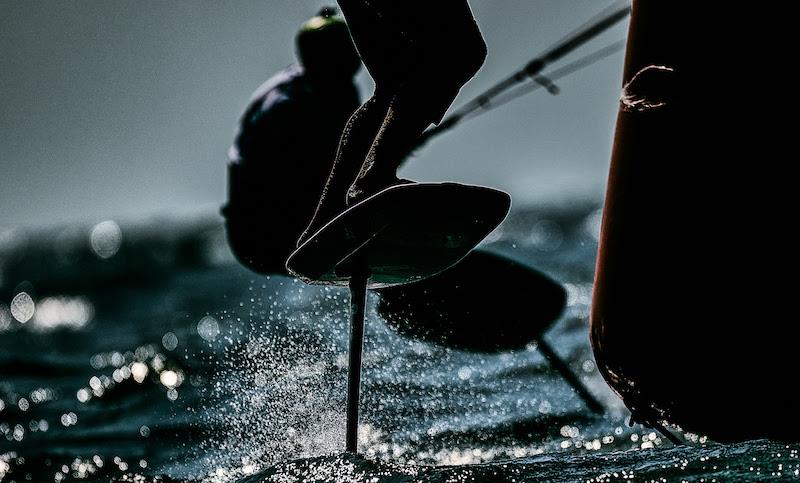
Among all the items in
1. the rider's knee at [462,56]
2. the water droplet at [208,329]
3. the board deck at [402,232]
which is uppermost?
the rider's knee at [462,56]

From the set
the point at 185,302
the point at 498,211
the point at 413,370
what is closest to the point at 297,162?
the point at 413,370

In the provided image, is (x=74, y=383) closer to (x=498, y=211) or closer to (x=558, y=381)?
(x=558, y=381)

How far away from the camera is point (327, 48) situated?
223 inches

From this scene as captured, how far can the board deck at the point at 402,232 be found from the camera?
3016 millimetres

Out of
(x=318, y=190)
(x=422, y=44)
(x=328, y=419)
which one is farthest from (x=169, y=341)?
(x=422, y=44)

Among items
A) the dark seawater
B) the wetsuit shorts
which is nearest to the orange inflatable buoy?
the dark seawater

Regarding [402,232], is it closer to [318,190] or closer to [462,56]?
[462,56]

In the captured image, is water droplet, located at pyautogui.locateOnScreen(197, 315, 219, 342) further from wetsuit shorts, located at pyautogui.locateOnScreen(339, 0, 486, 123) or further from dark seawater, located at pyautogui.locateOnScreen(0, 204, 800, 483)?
wetsuit shorts, located at pyautogui.locateOnScreen(339, 0, 486, 123)

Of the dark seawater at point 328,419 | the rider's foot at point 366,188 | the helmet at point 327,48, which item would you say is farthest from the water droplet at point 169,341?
the rider's foot at point 366,188

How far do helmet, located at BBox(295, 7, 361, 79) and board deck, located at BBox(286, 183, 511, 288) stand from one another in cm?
247

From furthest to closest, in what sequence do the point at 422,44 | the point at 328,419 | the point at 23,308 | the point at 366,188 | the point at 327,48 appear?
the point at 23,308
the point at 327,48
the point at 328,419
the point at 366,188
the point at 422,44

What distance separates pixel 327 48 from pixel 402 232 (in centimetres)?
283

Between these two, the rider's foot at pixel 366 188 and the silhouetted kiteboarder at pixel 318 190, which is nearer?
the rider's foot at pixel 366 188

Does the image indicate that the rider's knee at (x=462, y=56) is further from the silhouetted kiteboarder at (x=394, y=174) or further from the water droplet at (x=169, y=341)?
the water droplet at (x=169, y=341)
